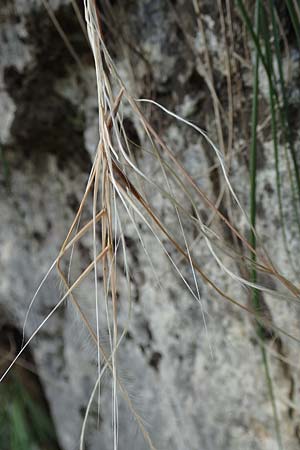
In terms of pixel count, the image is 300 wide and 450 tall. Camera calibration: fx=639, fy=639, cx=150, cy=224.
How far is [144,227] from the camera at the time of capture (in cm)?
77

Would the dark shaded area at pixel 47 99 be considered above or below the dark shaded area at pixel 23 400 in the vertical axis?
above

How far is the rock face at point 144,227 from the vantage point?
710 millimetres

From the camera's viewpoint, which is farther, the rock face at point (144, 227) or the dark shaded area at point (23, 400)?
the dark shaded area at point (23, 400)

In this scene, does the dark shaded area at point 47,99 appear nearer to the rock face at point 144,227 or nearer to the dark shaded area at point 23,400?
the rock face at point 144,227

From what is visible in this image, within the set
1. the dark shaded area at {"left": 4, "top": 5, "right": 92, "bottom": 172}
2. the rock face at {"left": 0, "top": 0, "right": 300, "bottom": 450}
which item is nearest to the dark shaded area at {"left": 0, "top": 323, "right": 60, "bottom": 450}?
the rock face at {"left": 0, "top": 0, "right": 300, "bottom": 450}

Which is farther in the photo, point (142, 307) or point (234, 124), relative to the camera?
point (142, 307)

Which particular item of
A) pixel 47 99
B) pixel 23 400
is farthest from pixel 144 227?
pixel 23 400

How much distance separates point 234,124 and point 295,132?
7cm

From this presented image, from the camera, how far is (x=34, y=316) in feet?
3.07

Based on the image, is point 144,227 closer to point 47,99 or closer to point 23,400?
point 47,99

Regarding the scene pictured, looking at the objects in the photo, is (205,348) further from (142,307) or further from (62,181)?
(62,181)

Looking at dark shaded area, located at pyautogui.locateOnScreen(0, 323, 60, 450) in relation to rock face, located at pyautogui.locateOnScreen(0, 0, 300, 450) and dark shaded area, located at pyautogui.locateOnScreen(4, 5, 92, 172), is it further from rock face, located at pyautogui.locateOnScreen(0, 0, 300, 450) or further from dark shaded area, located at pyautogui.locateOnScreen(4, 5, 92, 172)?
dark shaded area, located at pyautogui.locateOnScreen(4, 5, 92, 172)

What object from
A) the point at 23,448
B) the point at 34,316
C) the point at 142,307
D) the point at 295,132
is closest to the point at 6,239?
the point at 34,316

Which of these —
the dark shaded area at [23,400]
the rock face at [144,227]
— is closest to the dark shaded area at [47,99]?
the rock face at [144,227]
